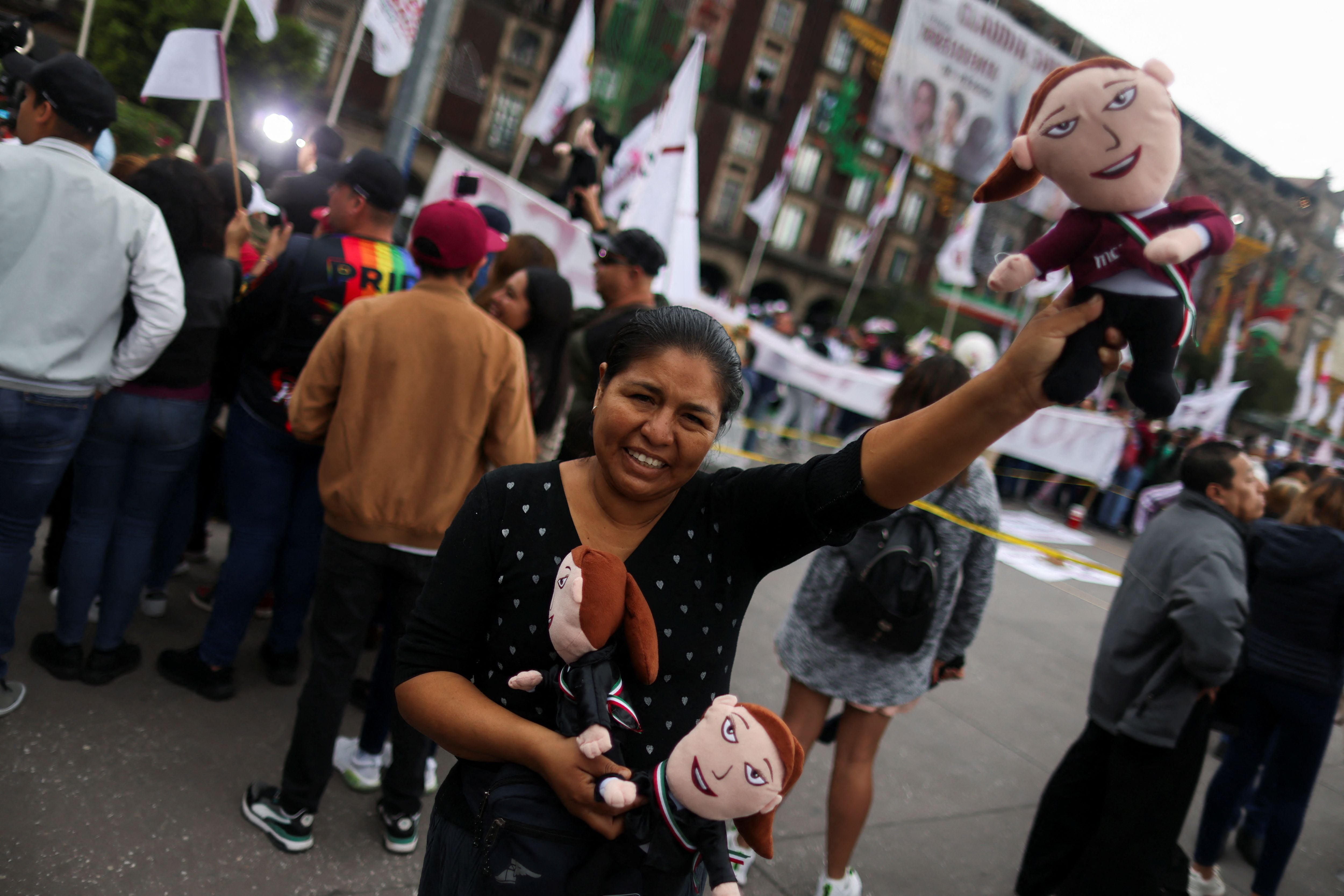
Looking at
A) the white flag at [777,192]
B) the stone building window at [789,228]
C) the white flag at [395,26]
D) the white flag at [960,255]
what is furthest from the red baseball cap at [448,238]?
the stone building window at [789,228]

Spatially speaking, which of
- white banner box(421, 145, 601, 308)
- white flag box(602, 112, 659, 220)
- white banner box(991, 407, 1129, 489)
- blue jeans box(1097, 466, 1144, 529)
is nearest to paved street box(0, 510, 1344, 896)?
white banner box(421, 145, 601, 308)

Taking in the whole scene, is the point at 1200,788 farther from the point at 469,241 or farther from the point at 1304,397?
the point at 1304,397

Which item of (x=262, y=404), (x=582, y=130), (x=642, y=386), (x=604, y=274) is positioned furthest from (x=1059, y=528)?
(x=642, y=386)

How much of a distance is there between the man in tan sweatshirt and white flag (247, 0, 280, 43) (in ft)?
9.67

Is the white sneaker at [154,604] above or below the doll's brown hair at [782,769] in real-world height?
below

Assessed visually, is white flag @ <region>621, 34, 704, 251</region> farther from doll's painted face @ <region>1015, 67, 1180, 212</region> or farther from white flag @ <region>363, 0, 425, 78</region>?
doll's painted face @ <region>1015, 67, 1180, 212</region>

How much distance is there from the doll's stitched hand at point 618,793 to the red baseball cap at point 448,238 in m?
1.94

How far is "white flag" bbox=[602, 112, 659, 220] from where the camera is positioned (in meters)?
7.35

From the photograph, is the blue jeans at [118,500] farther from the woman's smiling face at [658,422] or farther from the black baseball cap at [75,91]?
the woman's smiling face at [658,422]

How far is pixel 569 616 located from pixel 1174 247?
0.91m

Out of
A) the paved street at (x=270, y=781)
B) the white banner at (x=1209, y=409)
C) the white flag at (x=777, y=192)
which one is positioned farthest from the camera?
the white flag at (x=777, y=192)

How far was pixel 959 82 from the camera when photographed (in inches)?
561

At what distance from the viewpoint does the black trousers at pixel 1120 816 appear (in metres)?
3.18

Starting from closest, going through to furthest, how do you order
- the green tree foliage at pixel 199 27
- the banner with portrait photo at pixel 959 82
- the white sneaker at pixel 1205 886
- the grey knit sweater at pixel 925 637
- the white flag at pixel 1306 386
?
1. the grey knit sweater at pixel 925 637
2. the white sneaker at pixel 1205 886
3. the banner with portrait photo at pixel 959 82
4. the white flag at pixel 1306 386
5. the green tree foliage at pixel 199 27
